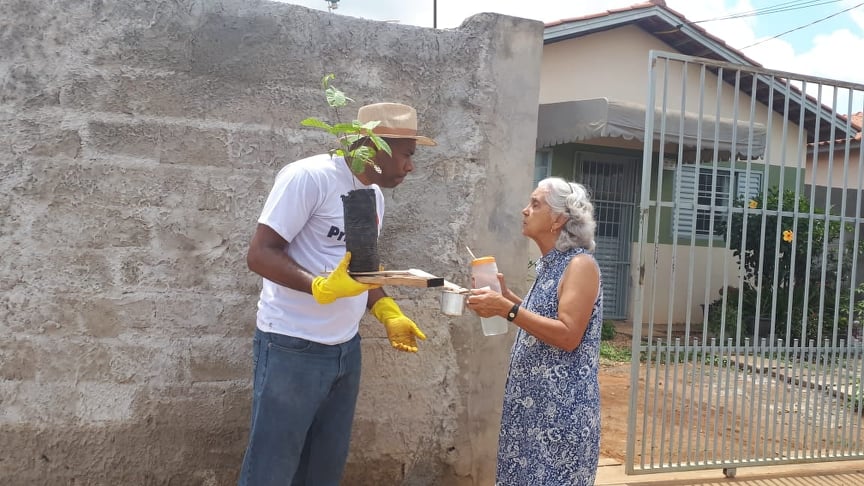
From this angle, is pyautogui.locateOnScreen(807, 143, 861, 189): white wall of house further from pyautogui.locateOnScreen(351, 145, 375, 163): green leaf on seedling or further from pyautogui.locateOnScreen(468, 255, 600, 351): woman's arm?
pyautogui.locateOnScreen(351, 145, 375, 163): green leaf on seedling

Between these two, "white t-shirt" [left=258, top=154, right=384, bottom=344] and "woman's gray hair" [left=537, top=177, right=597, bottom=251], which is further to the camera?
"woman's gray hair" [left=537, top=177, right=597, bottom=251]

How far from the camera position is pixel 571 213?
2.67 metres

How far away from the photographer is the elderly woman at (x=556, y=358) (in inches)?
99.0

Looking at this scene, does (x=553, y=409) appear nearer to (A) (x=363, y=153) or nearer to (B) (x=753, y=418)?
(A) (x=363, y=153)

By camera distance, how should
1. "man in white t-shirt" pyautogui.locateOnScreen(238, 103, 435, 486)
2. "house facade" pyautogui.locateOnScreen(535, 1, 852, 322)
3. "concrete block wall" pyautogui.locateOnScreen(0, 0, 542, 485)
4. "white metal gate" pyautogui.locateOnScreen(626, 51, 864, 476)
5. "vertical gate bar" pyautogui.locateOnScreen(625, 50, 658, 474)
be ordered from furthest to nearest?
"house facade" pyautogui.locateOnScreen(535, 1, 852, 322) → "white metal gate" pyautogui.locateOnScreen(626, 51, 864, 476) → "vertical gate bar" pyautogui.locateOnScreen(625, 50, 658, 474) → "concrete block wall" pyautogui.locateOnScreen(0, 0, 542, 485) → "man in white t-shirt" pyautogui.locateOnScreen(238, 103, 435, 486)

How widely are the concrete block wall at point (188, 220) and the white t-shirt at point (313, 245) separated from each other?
2.46ft

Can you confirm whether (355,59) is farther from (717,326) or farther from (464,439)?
(717,326)

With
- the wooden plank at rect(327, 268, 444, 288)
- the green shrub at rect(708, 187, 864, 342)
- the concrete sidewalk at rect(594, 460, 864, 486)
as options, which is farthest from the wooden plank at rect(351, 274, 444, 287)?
the green shrub at rect(708, 187, 864, 342)

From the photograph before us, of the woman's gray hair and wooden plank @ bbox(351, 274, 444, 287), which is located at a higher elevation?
the woman's gray hair

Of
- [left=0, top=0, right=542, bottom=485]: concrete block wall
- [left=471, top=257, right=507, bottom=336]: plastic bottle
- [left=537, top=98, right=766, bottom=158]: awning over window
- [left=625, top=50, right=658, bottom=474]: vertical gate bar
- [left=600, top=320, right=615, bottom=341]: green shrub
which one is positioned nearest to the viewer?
[left=471, top=257, right=507, bottom=336]: plastic bottle

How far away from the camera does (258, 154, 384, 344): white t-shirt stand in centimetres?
237

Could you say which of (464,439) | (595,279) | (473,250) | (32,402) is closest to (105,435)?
(32,402)

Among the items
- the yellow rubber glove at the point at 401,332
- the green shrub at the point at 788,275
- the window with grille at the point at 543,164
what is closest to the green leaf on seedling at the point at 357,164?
the yellow rubber glove at the point at 401,332

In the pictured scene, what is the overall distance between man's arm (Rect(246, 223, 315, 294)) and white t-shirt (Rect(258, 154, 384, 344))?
3.1 inches
